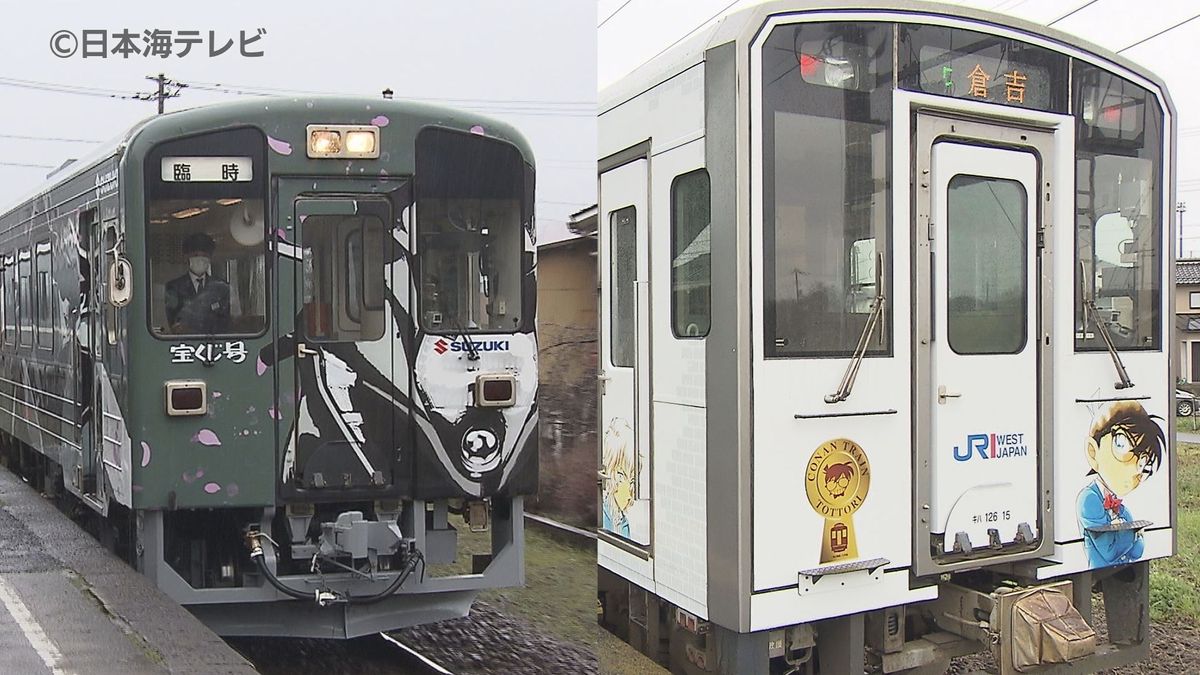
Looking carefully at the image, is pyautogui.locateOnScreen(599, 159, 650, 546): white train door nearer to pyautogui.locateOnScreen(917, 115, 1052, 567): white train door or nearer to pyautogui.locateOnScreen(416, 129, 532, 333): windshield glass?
pyautogui.locateOnScreen(416, 129, 532, 333): windshield glass

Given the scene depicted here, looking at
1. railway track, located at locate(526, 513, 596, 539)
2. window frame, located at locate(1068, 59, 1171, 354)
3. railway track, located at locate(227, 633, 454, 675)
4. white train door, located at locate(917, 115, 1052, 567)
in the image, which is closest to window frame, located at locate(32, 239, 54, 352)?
railway track, located at locate(227, 633, 454, 675)

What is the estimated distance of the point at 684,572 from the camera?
3.83 meters

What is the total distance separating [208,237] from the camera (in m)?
3.44

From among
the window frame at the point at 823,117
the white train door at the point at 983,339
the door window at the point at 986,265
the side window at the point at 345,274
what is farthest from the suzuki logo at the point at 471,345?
the door window at the point at 986,265

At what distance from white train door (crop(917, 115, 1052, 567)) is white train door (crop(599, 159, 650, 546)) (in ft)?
3.04

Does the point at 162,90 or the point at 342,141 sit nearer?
the point at 162,90

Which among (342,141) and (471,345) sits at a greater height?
(342,141)

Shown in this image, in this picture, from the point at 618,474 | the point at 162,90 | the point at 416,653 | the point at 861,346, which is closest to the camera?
the point at 162,90

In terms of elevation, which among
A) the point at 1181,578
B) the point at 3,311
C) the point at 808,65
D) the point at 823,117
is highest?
the point at 808,65

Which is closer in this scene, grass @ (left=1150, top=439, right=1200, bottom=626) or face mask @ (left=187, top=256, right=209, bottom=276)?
face mask @ (left=187, top=256, right=209, bottom=276)

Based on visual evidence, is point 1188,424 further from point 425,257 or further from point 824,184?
point 425,257

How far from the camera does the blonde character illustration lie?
13.7 ft

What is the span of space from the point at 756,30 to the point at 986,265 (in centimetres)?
126

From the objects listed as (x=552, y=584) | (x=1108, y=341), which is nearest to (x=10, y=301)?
(x=552, y=584)
